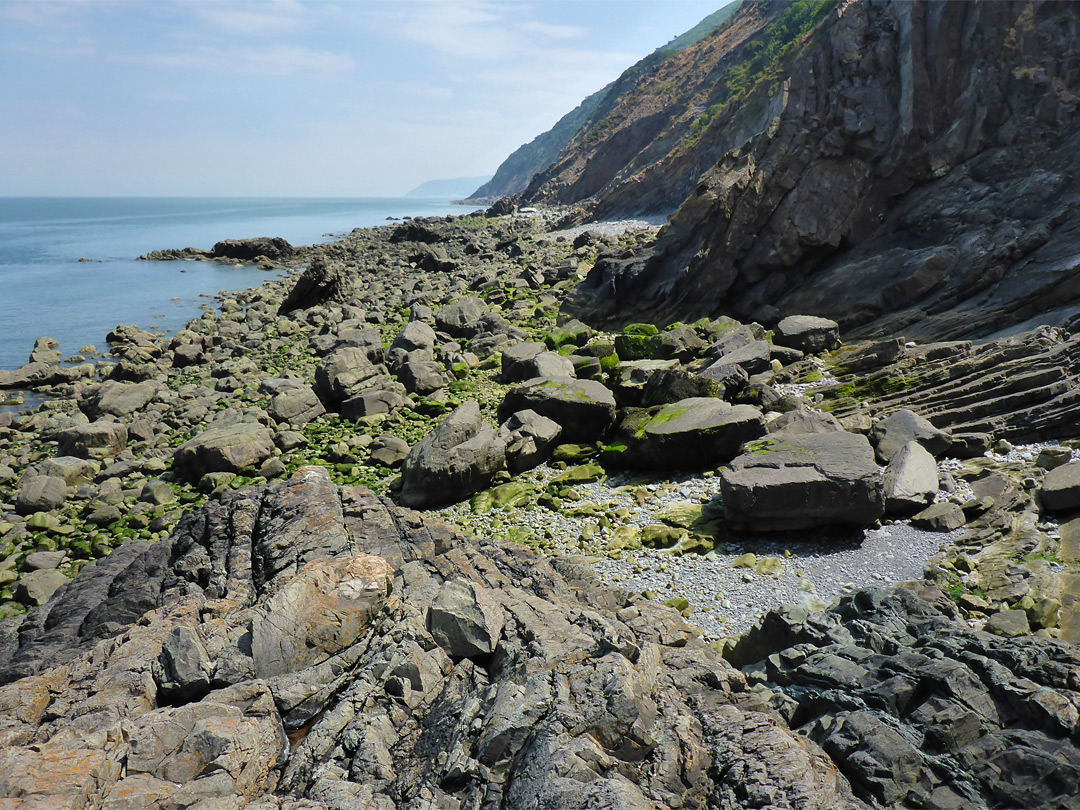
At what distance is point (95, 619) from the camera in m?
9.82

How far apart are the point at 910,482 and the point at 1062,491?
240 cm

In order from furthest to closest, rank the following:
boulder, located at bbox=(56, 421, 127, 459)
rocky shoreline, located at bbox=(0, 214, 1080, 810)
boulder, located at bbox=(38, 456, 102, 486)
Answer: boulder, located at bbox=(56, 421, 127, 459), boulder, located at bbox=(38, 456, 102, 486), rocky shoreline, located at bbox=(0, 214, 1080, 810)

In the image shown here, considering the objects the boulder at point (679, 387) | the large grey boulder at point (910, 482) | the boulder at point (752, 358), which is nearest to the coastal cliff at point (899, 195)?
the boulder at point (752, 358)

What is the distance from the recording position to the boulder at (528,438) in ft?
54.5

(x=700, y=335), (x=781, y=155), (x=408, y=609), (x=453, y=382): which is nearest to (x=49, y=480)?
(x=453, y=382)

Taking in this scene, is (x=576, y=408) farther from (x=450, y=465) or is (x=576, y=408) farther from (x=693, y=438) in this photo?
(x=450, y=465)

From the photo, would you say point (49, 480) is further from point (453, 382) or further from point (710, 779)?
point (710, 779)

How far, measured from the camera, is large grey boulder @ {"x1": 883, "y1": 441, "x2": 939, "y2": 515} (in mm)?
12445

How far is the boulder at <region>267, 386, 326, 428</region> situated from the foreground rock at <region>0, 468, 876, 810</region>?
11.4 meters

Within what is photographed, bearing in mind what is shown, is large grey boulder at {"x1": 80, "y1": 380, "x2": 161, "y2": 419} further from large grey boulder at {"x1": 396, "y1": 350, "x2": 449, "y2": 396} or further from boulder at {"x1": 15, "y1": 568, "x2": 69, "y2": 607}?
boulder at {"x1": 15, "y1": 568, "x2": 69, "y2": 607}

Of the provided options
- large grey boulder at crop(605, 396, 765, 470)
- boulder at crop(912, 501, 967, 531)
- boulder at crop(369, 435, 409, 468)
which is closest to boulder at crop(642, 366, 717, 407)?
large grey boulder at crop(605, 396, 765, 470)

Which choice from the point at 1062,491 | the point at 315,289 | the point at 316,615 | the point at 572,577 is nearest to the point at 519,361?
the point at 572,577

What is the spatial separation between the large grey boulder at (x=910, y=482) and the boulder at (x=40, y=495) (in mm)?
20010

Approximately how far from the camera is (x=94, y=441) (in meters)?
19.2
